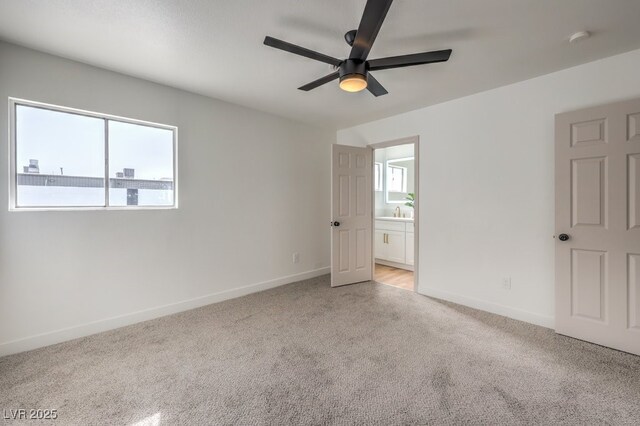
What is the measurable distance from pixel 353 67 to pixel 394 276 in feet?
11.6

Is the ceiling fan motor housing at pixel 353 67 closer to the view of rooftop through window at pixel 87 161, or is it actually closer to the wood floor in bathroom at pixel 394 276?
the view of rooftop through window at pixel 87 161

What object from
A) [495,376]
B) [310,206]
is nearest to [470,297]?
[495,376]

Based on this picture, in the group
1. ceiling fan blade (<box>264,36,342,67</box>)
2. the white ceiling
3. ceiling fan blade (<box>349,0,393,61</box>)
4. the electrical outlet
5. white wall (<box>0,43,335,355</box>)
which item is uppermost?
the white ceiling

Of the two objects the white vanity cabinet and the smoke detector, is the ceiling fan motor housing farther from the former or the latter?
the white vanity cabinet

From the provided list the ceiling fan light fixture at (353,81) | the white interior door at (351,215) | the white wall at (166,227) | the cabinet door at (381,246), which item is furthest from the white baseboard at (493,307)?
the ceiling fan light fixture at (353,81)

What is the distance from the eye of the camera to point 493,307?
3.05 m

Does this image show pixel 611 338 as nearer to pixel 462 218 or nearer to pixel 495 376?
pixel 495 376

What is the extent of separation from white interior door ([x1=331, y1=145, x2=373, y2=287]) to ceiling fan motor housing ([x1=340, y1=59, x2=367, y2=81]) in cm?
204

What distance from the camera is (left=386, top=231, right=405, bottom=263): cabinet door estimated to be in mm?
5000

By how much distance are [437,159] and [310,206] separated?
6.42ft

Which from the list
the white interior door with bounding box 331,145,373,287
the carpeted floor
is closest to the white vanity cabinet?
the white interior door with bounding box 331,145,373,287

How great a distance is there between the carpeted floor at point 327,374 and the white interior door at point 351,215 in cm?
121

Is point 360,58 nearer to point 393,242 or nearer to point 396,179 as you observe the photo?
point 393,242

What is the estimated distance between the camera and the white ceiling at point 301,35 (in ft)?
5.87
